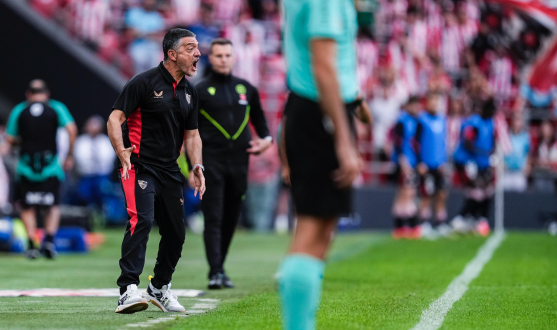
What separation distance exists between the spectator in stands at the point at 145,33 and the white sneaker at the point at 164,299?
1217cm

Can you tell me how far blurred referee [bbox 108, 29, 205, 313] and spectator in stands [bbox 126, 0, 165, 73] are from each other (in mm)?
11911

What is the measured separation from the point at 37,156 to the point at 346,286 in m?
5.66

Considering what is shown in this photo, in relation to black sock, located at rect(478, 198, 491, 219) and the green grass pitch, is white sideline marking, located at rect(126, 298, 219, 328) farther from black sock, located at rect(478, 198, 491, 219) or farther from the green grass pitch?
black sock, located at rect(478, 198, 491, 219)

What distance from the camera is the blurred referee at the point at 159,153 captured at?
6.32 metres

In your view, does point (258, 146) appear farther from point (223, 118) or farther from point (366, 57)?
point (366, 57)

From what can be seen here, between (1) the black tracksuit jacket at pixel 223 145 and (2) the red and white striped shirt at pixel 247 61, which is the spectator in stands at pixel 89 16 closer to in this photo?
(2) the red and white striped shirt at pixel 247 61

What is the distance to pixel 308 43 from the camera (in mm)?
4188

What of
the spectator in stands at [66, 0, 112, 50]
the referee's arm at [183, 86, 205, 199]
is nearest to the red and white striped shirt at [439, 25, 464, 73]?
the spectator in stands at [66, 0, 112, 50]

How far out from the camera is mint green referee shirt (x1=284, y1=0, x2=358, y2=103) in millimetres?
4090

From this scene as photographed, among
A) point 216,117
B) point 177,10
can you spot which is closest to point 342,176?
point 216,117

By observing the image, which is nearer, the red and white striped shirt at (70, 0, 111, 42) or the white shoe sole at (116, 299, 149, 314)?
the white shoe sole at (116, 299, 149, 314)

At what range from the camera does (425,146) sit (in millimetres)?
16781

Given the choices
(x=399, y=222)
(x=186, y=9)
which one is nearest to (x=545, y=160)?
(x=399, y=222)

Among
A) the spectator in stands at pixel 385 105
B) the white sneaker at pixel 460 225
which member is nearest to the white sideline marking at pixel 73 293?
the white sneaker at pixel 460 225
